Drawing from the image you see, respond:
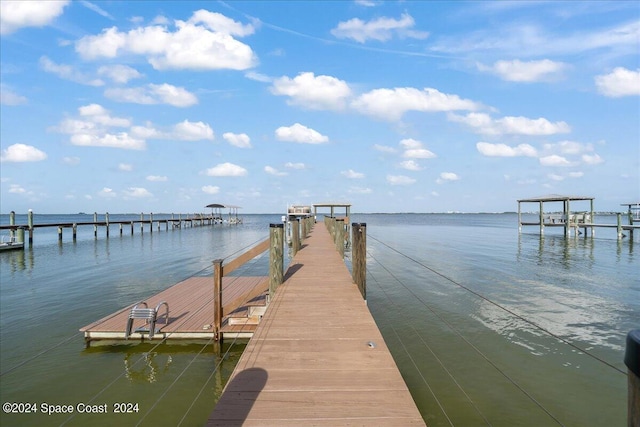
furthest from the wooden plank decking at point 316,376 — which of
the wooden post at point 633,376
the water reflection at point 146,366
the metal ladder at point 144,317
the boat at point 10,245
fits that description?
the boat at point 10,245

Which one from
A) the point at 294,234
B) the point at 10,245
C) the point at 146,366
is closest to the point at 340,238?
the point at 294,234

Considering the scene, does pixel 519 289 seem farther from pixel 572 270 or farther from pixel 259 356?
pixel 259 356

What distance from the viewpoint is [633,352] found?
1.13 meters

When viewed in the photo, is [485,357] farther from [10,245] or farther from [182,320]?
[10,245]

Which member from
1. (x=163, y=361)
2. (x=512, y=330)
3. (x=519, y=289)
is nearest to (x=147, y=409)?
(x=163, y=361)

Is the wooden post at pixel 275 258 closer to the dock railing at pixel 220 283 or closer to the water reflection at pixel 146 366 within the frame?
the dock railing at pixel 220 283

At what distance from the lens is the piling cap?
1090 mm

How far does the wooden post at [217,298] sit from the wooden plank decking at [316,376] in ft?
4.41

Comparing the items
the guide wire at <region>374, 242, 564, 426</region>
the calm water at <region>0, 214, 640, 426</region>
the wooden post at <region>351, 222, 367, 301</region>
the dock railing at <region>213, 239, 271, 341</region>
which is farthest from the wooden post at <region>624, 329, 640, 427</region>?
the wooden post at <region>351, 222, 367, 301</region>

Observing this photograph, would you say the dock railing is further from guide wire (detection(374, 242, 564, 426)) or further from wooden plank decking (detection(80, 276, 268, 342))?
guide wire (detection(374, 242, 564, 426))

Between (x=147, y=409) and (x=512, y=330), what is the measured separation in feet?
28.5

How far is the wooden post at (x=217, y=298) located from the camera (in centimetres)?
704

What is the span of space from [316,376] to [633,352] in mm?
3318

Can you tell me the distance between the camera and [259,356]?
177 inches
